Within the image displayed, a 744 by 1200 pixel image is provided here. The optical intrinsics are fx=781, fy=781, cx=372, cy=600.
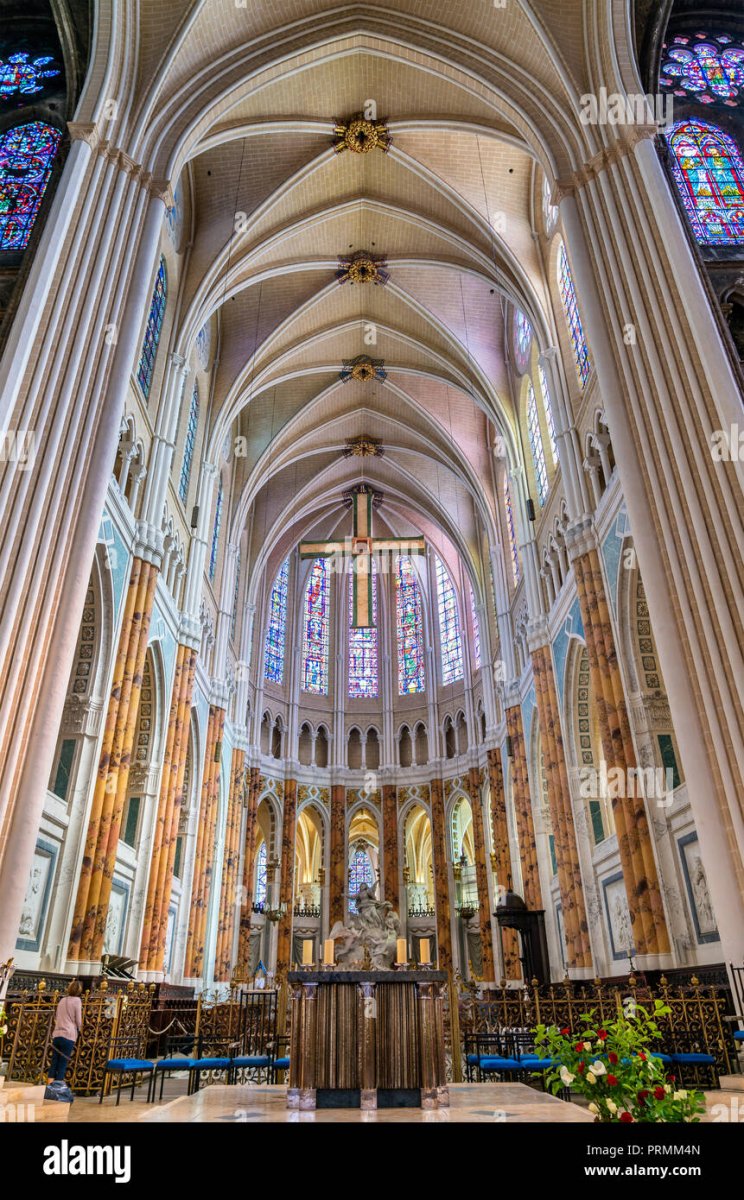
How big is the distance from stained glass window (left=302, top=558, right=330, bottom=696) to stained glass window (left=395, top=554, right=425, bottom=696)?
3100 mm

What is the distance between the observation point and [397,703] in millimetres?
32250

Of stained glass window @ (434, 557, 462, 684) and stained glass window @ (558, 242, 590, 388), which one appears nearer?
stained glass window @ (558, 242, 590, 388)

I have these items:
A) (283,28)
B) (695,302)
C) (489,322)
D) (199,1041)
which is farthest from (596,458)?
(199,1041)

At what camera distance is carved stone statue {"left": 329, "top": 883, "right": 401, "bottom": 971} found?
10484 mm

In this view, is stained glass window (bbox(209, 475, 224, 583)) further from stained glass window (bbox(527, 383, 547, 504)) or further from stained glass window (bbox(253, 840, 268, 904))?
stained glass window (bbox(253, 840, 268, 904))

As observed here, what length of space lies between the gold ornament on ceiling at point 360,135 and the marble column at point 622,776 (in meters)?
10.9

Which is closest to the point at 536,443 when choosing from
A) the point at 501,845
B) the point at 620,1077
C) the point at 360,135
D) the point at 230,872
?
the point at 360,135

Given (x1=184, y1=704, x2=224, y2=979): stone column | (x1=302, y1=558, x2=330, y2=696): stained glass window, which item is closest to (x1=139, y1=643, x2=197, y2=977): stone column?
(x1=184, y1=704, x2=224, y2=979): stone column

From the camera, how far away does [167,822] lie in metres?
16.2

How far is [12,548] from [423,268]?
16.3 metres

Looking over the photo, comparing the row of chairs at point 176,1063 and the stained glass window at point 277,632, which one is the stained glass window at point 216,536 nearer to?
the stained glass window at point 277,632

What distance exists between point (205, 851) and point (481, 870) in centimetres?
1051

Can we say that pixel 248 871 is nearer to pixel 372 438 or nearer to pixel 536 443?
pixel 372 438
